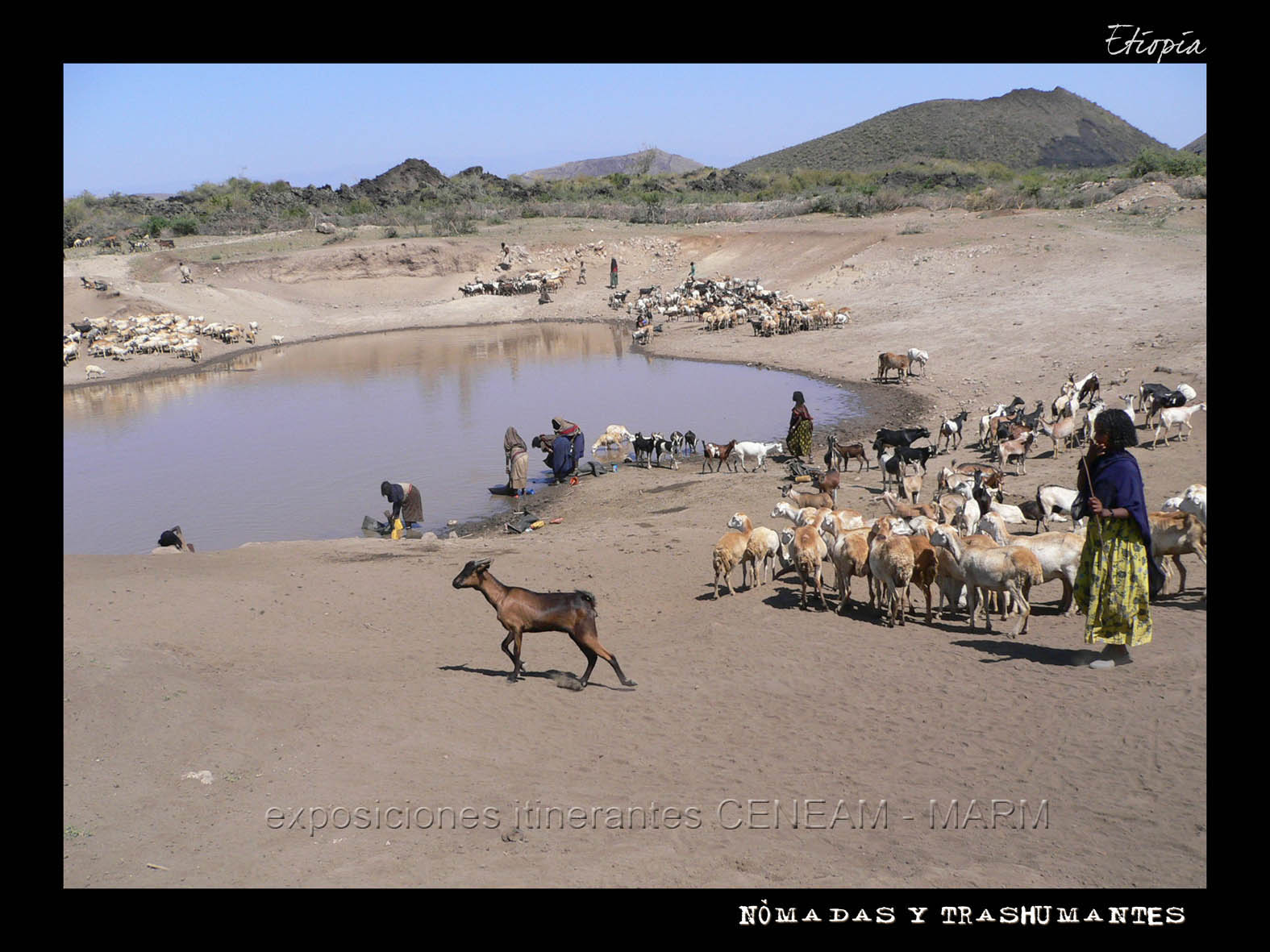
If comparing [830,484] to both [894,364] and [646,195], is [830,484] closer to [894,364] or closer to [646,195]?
[894,364]

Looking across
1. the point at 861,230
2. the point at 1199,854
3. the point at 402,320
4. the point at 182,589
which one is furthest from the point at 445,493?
the point at 861,230

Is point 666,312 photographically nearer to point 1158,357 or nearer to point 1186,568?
point 1158,357

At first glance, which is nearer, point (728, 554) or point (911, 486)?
point (728, 554)

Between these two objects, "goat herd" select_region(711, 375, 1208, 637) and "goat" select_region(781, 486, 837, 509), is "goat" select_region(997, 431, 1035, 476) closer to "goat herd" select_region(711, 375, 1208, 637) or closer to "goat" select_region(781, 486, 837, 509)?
"goat herd" select_region(711, 375, 1208, 637)

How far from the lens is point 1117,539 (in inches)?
287

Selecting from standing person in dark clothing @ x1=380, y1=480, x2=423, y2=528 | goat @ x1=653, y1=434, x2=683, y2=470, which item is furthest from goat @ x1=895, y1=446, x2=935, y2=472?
standing person in dark clothing @ x1=380, y1=480, x2=423, y2=528

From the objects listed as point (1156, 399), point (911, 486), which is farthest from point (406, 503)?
point (1156, 399)

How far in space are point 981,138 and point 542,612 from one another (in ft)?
363

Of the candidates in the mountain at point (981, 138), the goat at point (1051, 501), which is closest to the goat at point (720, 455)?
the goat at point (1051, 501)

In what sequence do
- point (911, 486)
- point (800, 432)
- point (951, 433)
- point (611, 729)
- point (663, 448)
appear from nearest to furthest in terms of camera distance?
point (611, 729), point (911, 486), point (800, 432), point (951, 433), point (663, 448)

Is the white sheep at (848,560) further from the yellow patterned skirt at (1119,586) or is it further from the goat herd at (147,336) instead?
the goat herd at (147,336)

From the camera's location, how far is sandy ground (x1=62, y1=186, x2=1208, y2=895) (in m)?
5.08

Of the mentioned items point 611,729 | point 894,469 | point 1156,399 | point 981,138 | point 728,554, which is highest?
point 981,138

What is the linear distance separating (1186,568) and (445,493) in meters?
11.9
